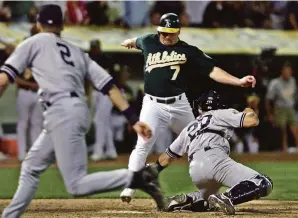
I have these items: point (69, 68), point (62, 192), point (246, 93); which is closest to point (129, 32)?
point (246, 93)

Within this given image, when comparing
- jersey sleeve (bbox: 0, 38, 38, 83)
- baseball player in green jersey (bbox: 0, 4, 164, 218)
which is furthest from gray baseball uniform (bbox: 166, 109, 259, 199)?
jersey sleeve (bbox: 0, 38, 38, 83)

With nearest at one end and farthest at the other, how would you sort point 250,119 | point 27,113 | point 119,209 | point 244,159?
point 250,119 < point 119,209 < point 27,113 < point 244,159

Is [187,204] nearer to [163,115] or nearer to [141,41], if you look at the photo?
[163,115]

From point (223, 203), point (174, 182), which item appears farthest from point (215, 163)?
point (174, 182)

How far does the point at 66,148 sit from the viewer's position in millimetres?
5758

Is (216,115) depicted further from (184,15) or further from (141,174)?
(184,15)

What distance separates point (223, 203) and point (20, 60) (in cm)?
223

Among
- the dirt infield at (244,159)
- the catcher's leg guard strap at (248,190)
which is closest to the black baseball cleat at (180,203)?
the catcher's leg guard strap at (248,190)

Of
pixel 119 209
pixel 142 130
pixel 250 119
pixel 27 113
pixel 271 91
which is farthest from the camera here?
pixel 271 91

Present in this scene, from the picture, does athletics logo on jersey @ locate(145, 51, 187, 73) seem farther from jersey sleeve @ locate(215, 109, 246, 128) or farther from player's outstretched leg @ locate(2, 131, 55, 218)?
player's outstretched leg @ locate(2, 131, 55, 218)

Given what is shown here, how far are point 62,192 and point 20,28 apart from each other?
6.55m

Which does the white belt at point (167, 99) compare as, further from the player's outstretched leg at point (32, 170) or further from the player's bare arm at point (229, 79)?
the player's outstretched leg at point (32, 170)

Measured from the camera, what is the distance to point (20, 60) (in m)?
5.85

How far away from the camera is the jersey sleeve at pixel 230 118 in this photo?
284 inches
